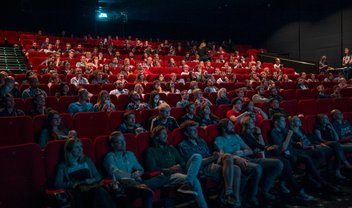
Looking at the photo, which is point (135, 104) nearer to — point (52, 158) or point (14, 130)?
point (14, 130)

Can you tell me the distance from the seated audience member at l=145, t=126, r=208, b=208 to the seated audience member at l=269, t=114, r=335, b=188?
3.21 ft

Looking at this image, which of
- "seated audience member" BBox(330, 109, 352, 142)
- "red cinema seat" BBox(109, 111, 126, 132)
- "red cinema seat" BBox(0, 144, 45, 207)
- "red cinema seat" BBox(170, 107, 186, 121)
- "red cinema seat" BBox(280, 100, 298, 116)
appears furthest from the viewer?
"red cinema seat" BBox(280, 100, 298, 116)

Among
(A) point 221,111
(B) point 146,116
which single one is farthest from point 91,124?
(A) point 221,111

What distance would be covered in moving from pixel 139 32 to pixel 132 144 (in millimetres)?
10784

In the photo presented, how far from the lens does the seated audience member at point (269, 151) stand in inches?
118

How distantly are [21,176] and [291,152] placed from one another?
230cm

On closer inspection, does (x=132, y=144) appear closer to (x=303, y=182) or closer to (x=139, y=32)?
(x=303, y=182)

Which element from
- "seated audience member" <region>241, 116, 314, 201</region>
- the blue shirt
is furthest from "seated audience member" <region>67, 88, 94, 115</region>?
"seated audience member" <region>241, 116, 314, 201</region>

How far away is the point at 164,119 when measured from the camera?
137 inches

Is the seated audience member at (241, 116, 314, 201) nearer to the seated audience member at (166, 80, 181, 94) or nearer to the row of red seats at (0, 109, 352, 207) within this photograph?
the row of red seats at (0, 109, 352, 207)

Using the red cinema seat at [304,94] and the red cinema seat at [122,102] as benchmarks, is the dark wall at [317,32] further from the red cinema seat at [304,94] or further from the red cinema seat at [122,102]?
the red cinema seat at [122,102]

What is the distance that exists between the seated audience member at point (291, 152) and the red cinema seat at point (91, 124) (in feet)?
5.30

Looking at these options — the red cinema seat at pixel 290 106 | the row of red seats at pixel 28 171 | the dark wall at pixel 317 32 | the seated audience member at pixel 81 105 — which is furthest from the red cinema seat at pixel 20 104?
the dark wall at pixel 317 32

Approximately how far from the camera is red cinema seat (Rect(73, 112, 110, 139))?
3.28 metres
